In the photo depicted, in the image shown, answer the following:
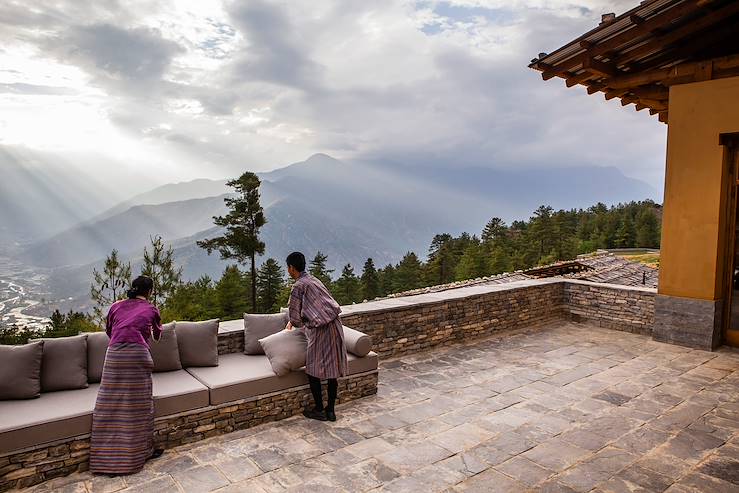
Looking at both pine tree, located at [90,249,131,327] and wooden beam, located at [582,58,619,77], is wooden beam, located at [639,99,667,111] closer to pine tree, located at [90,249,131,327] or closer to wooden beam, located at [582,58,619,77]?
wooden beam, located at [582,58,619,77]

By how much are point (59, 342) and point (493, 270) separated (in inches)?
1685

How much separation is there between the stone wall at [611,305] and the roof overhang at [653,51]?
10.9 ft

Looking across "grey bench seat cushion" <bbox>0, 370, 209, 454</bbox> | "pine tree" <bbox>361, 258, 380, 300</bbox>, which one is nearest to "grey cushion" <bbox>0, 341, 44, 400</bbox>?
"grey bench seat cushion" <bbox>0, 370, 209, 454</bbox>

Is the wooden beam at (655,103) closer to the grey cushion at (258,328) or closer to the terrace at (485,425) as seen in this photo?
the terrace at (485,425)

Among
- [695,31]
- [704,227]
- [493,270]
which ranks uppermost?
[695,31]

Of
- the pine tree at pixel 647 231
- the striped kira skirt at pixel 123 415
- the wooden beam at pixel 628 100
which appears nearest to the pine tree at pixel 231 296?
the wooden beam at pixel 628 100

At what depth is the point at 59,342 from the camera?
3496 mm

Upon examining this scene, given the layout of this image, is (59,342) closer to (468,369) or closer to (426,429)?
(426,429)

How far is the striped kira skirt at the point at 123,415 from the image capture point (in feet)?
10.0

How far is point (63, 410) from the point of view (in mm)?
3078

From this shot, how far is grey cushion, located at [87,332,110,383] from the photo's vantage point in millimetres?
3580

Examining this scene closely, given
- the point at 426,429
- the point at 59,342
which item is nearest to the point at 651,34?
the point at 426,429

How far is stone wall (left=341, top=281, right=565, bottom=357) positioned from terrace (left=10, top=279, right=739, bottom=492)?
0.08ft

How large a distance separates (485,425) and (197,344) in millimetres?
2738
